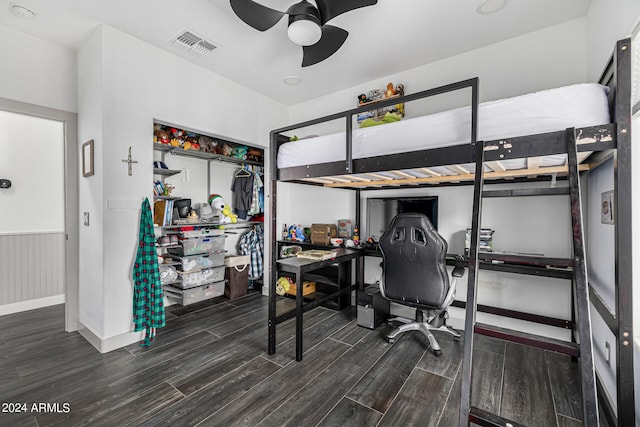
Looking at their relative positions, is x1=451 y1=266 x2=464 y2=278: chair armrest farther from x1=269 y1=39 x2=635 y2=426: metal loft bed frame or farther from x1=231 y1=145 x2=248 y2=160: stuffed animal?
x1=231 y1=145 x2=248 y2=160: stuffed animal

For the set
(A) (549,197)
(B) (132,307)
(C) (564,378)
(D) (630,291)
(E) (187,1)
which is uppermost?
(E) (187,1)

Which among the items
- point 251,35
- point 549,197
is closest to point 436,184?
point 549,197

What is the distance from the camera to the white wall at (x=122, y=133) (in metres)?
2.44

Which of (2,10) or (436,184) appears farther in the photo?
(436,184)

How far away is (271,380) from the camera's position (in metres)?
1.98

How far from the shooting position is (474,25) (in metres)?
2.45

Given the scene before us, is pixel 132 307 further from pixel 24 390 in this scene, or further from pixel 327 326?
pixel 327 326

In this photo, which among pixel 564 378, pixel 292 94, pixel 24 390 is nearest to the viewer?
pixel 24 390

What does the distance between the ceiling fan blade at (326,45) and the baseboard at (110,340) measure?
2.96 m

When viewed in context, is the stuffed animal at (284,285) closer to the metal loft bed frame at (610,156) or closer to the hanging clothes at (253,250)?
the hanging clothes at (253,250)

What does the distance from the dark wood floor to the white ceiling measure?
283 centimetres

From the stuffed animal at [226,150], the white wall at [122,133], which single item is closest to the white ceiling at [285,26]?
the white wall at [122,133]

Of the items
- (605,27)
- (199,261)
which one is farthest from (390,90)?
(199,261)

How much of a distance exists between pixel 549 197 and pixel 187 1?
341 cm
